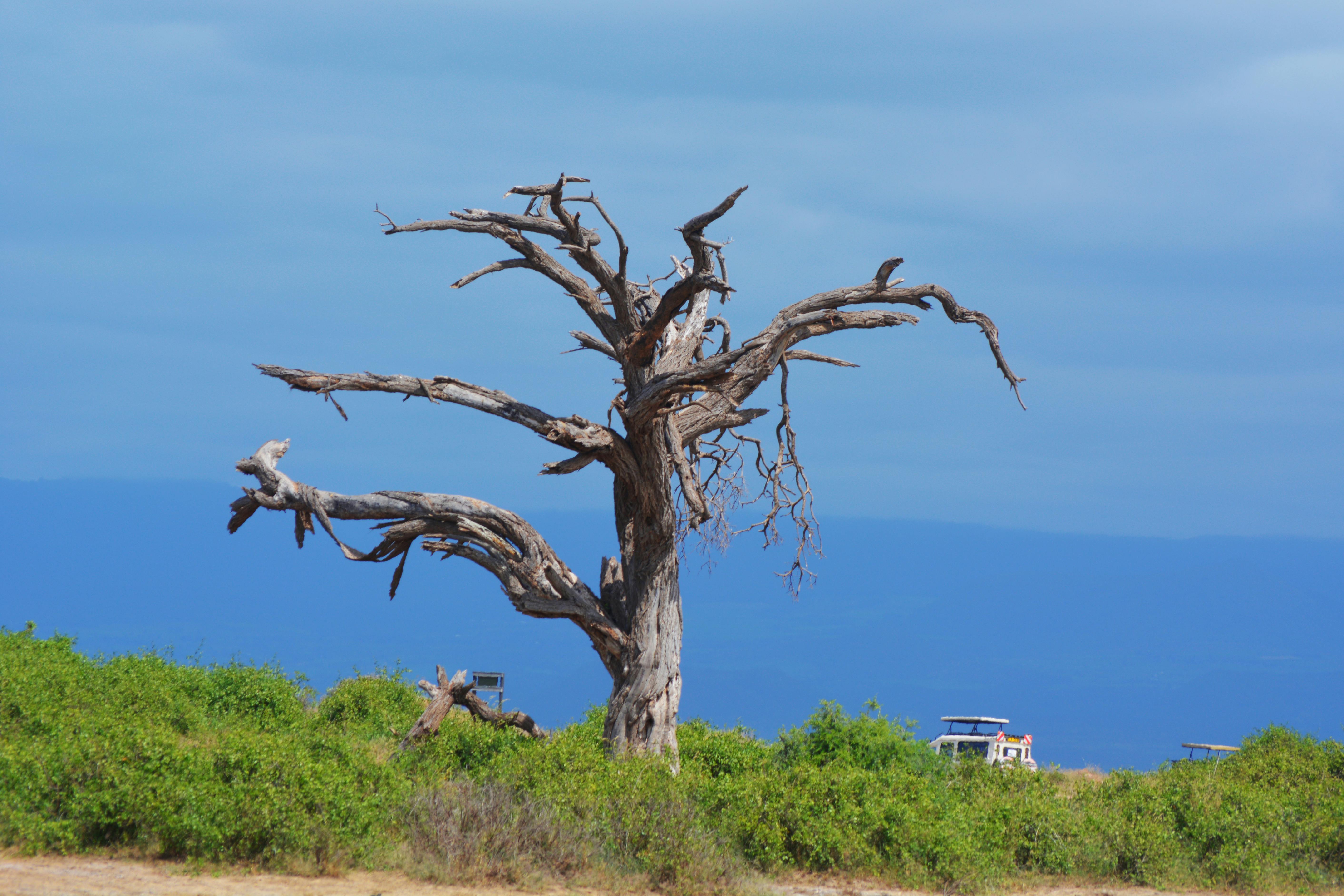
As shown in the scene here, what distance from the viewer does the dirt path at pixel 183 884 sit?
983 cm

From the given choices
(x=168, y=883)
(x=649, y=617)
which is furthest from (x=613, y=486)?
(x=168, y=883)

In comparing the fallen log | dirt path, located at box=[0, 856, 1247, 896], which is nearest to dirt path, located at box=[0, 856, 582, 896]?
dirt path, located at box=[0, 856, 1247, 896]

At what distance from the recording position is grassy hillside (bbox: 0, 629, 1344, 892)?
11133mm

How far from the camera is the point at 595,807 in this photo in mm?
12133

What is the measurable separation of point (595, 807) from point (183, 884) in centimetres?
414

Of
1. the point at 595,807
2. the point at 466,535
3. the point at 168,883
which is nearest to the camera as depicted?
the point at 168,883

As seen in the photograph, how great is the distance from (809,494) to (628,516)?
364cm

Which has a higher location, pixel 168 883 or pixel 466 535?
pixel 466 535

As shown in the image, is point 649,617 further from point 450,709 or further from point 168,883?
point 168,883

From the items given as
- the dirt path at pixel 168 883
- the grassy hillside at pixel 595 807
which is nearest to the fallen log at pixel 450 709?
the grassy hillside at pixel 595 807

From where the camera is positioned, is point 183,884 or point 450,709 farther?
point 450,709

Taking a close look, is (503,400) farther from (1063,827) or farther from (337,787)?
(1063,827)

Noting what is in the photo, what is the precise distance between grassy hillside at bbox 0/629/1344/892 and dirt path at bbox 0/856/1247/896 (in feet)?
0.73

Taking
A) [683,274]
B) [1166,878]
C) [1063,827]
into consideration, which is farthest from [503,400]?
[1166,878]
